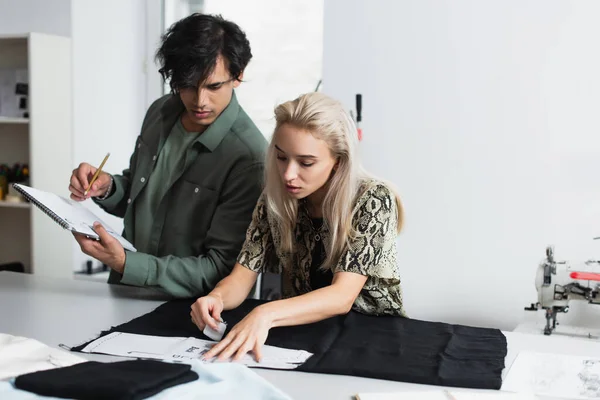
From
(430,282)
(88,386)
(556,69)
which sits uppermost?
(556,69)

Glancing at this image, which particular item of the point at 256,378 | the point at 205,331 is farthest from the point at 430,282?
the point at 256,378

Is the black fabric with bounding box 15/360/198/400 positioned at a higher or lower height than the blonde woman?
lower

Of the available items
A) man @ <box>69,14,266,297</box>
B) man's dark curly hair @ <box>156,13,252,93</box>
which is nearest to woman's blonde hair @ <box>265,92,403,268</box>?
man @ <box>69,14,266,297</box>

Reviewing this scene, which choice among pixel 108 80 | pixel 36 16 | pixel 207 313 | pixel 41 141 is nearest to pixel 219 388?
pixel 207 313

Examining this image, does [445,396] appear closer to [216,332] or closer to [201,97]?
[216,332]

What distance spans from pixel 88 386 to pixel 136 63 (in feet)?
12.0

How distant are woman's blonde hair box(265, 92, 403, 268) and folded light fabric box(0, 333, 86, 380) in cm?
68

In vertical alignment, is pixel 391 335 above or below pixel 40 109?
below

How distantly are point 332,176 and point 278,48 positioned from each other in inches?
96.9

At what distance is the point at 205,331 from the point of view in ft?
5.52

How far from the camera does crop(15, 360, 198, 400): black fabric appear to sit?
114 cm

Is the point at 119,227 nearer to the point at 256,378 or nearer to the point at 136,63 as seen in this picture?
the point at 136,63

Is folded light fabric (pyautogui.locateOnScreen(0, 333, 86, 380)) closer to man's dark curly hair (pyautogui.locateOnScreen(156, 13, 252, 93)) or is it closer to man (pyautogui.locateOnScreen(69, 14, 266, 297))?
Answer: man (pyautogui.locateOnScreen(69, 14, 266, 297))

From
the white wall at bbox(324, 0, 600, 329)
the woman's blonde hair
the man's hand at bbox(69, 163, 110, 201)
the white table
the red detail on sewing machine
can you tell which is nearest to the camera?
the white table
